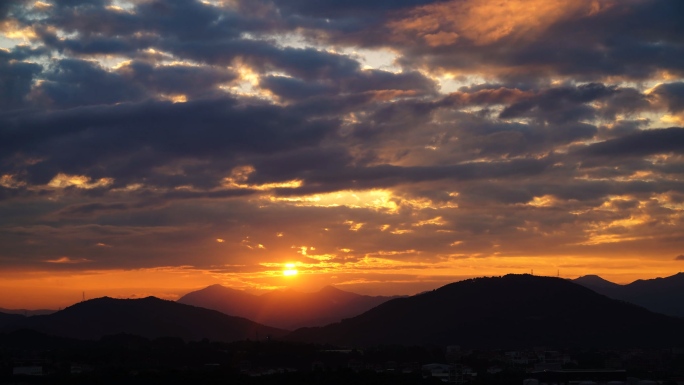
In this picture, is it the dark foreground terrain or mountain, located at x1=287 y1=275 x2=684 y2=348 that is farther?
mountain, located at x1=287 y1=275 x2=684 y2=348

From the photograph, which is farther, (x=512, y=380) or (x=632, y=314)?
(x=632, y=314)

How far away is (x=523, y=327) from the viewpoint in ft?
616

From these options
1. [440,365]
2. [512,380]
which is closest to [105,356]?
[440,365]

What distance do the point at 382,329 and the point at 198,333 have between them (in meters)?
40.9

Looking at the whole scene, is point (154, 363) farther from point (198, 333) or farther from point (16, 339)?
point (198, 333)

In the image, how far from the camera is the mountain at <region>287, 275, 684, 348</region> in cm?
17925

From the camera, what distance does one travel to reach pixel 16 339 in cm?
14925

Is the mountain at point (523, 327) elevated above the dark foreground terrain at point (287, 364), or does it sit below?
above

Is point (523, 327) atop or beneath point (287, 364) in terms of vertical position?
atop

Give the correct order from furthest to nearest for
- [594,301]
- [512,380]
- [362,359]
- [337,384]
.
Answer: [594,301]
[362,359]
[512,380]
[337,384]

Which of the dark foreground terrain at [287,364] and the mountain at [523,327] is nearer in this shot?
the dark foreground terrain at [287,364]

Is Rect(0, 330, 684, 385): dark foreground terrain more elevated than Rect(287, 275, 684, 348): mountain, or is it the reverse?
Rect(287, 275, 684, 348): mountain

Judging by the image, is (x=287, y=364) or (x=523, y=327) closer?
(x=287, y=364)

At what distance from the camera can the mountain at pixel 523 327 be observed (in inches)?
7057
